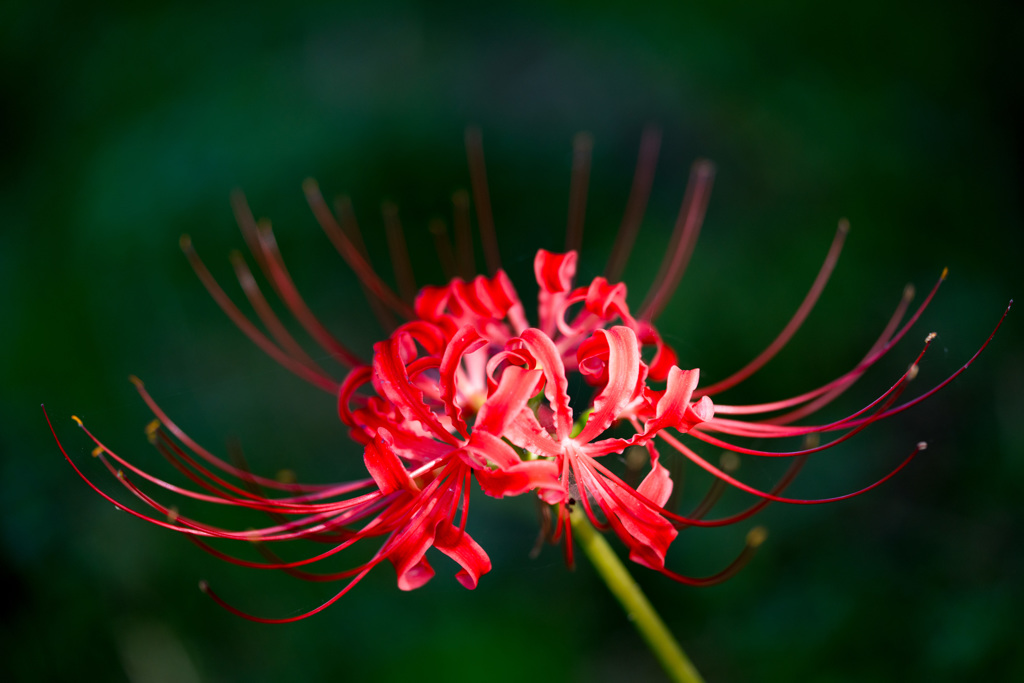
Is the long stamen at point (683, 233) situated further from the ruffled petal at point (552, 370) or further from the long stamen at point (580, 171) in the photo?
the ruffled petal at point (552, 370)

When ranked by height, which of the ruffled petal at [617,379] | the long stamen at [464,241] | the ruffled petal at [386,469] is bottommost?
the ruffled petal at [617,379]

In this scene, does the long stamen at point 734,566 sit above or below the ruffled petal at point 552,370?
below

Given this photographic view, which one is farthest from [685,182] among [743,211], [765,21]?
[765,21]

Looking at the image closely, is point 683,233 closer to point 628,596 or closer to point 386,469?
point 628,596

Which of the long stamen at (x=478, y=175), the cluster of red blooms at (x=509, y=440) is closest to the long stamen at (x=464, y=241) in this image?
the long stamen at (x=478, y=175)

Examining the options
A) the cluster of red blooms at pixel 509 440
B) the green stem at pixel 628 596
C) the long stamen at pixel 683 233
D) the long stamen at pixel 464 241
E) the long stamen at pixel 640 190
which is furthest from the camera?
the long stamen at pixel 640 190

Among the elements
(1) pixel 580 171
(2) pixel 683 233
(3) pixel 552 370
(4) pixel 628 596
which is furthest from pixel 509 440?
(1) pixel 580 171
